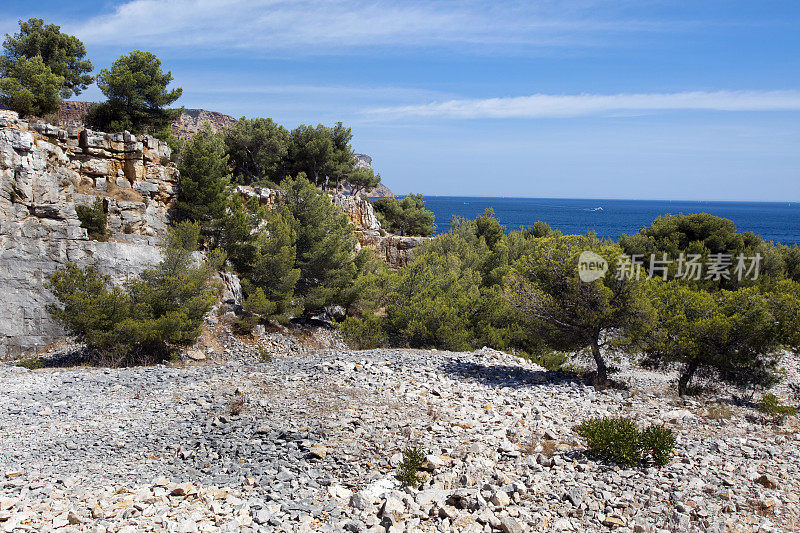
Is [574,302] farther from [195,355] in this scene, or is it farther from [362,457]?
[195,355]

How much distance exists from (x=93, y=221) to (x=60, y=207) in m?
1.41

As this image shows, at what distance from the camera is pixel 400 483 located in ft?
25.6

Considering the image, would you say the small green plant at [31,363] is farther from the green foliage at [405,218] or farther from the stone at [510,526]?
the green foliage at [405,218]

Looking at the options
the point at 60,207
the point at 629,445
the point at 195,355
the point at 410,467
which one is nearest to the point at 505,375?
the point at 629,445

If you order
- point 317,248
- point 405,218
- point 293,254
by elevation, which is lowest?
point 293,254

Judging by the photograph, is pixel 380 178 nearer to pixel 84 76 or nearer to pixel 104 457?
pixel 84 76

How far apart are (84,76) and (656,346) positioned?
36534 mm

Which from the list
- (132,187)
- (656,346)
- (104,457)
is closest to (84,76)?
(132,187)

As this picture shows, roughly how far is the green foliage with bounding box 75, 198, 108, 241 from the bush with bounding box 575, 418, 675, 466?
2338 centimetres

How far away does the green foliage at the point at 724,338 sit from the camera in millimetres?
13898

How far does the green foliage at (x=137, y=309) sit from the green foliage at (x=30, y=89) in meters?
12.4

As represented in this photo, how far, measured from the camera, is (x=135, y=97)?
1190 inches

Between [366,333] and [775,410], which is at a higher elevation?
[775,410]

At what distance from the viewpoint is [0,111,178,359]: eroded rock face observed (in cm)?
2005
